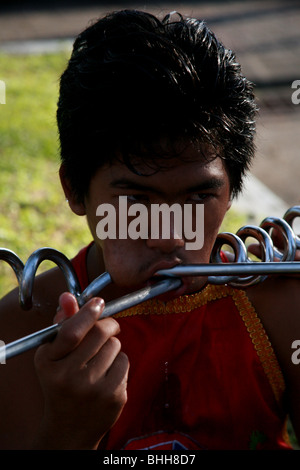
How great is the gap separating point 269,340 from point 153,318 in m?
0.27

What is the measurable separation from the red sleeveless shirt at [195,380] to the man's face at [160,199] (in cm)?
22

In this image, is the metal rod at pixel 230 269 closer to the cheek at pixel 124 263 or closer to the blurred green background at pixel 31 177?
the cheek at pixel 124 263

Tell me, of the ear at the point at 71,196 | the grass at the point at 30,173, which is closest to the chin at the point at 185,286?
the ear at the point at 71,196

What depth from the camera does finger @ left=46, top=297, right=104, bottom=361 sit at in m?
1.05

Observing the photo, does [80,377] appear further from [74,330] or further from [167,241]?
[167,241]

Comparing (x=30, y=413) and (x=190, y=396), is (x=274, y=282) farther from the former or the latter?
(x=30, y=413)

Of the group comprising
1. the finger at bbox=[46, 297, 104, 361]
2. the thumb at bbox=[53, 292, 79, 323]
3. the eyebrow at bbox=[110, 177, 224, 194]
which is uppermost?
the eyebrow at bbox=[110, 177, 224, 194]

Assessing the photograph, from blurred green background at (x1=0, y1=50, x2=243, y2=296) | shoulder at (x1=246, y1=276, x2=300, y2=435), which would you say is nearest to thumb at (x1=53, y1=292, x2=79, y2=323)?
shoulder at (x1=246, y1=276, x2=300, y2=435)

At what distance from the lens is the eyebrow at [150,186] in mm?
1263

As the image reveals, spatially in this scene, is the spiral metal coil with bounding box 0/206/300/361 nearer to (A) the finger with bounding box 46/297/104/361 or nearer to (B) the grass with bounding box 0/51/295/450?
(A) the finger with bounding box 46/297/104/361

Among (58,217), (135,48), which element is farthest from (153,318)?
(58,217)

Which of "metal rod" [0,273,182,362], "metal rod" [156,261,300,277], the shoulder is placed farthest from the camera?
the shoulder

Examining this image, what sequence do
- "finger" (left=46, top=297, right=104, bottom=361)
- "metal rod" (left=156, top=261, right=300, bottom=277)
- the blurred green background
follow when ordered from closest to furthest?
"finger" (left=46, top=297, right=104, bottom=361) < "metal rod" (left=156, top=261, right=300, bottom=277) < the blurred green background

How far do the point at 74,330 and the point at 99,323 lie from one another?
8cm
